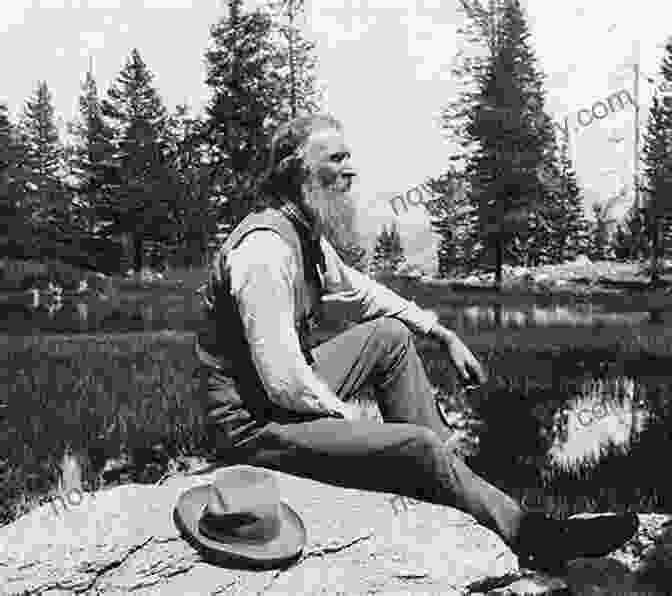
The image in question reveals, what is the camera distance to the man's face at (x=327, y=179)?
3.64 metres

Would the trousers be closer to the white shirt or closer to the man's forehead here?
the white shirt

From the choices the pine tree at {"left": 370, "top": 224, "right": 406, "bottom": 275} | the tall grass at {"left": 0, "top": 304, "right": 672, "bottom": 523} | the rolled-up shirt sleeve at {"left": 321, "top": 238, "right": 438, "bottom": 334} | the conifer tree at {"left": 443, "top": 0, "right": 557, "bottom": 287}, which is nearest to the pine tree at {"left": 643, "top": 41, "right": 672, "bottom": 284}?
the conifer tree at {"left": 443, "top": 0, "right": 557, "bottom": 287}

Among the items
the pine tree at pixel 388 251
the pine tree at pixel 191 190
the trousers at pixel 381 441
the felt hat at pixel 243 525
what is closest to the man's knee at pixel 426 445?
the trousers at pixel 381 441

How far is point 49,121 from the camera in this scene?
56.9 m

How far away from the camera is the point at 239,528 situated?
3.34 metres

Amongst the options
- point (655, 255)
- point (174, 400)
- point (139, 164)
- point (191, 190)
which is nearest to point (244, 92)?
point (191, 190)

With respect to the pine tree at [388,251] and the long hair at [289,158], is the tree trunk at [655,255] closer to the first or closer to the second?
the long hair at [289,158]

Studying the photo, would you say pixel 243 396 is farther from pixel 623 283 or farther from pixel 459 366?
pixel 623 283

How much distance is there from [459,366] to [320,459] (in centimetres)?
83

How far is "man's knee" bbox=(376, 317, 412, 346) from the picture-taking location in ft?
12.6

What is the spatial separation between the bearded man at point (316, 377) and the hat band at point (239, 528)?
391mm

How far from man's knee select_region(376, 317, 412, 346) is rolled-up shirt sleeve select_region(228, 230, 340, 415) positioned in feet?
1.73

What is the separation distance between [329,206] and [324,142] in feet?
→ 0.94

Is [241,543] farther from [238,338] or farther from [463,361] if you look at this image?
[463,361]
